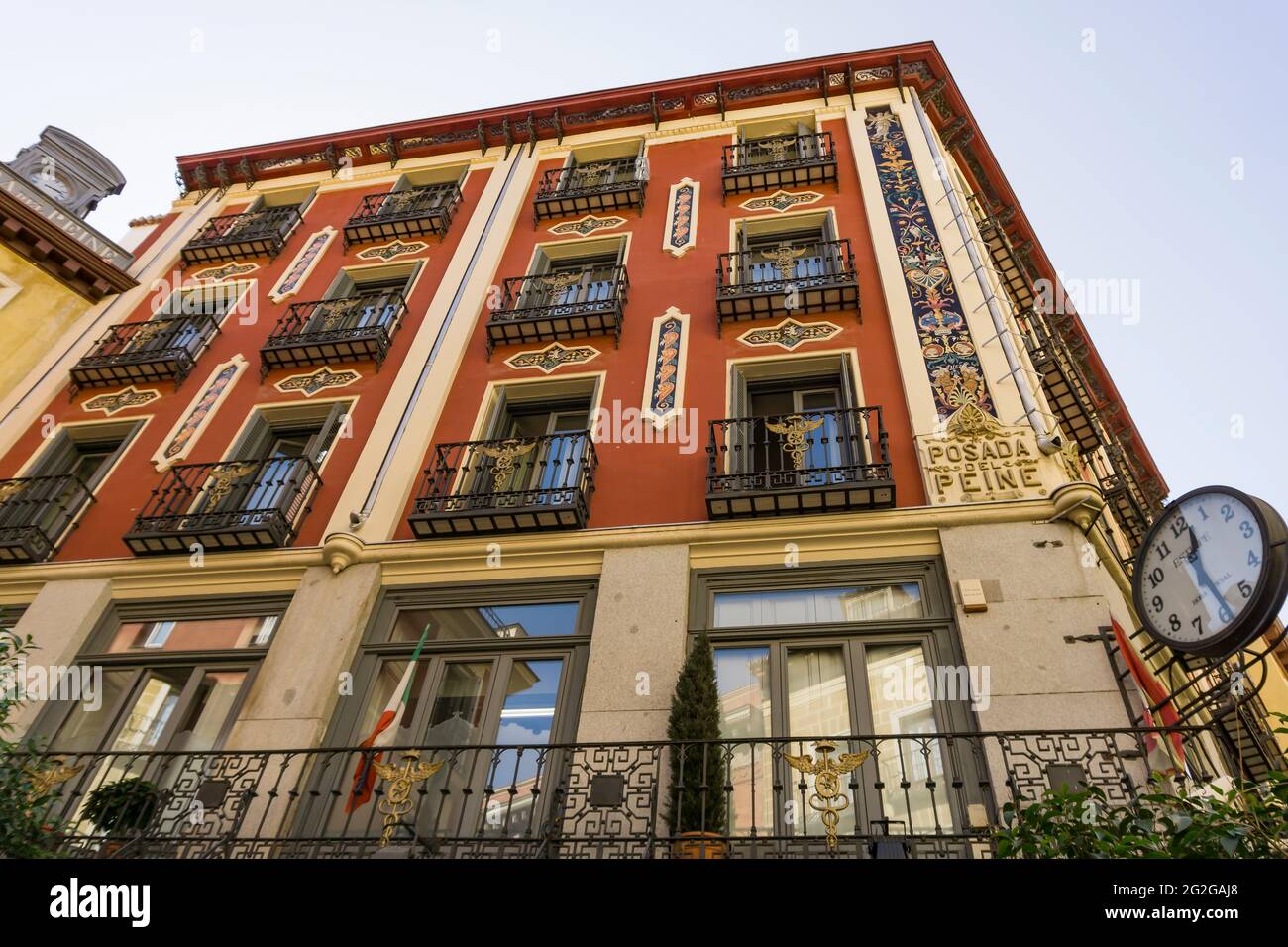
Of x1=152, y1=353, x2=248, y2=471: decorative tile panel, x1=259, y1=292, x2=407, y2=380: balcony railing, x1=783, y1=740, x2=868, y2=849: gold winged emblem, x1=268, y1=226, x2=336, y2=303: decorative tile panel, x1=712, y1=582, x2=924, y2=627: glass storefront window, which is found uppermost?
x1=268, y1=226, x2=336, y2=303: decorative tile panel

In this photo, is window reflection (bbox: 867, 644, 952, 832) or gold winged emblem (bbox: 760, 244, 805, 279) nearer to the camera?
window reflection (bbox: 867, 644, 952, 832)

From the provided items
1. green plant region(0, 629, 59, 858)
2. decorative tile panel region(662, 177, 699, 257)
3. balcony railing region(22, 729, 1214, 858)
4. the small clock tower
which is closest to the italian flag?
balcony railing region(22, 729, 1214, 858)

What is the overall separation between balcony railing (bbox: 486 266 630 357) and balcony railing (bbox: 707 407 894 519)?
11.4 feet

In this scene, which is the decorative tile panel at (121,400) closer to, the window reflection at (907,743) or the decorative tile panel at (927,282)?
the decorative tile panel at (927,282)

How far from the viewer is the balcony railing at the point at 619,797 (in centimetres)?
749

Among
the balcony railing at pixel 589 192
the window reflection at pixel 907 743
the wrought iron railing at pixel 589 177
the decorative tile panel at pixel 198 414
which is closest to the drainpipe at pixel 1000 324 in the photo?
the window reflection at pixel 907 743

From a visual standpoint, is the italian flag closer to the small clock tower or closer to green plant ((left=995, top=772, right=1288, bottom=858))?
green plant ((left=995, top=772, right=1288, bottom=858))

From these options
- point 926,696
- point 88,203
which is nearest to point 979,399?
point 926,696

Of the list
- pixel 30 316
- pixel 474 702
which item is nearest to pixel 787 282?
pixel 474 702

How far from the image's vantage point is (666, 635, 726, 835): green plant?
7.63 meters

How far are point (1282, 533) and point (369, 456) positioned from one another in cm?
1101

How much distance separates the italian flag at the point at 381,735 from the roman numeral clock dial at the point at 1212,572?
297 inches

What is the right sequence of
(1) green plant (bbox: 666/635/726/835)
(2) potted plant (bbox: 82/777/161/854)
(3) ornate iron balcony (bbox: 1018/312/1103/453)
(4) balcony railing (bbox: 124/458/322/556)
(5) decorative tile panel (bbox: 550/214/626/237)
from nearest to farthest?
(1) green plant (bbox: 666/635/726/835) → (2) potted plant (bbox: 82/777/161/854) → (4) balcony railing (bbox: 124/458/322/556) → (3) ornate iron balcony (bbox: 1018/312/1103/453) → (5) decorative tile panel (bbox: 550/214/626/237)

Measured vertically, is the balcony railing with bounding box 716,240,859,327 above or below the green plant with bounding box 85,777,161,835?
above
